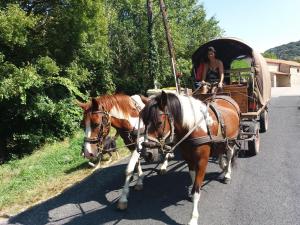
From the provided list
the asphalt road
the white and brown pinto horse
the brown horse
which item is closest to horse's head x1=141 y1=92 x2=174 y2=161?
the brown horse

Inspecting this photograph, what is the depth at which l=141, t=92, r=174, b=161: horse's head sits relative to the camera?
5199 mm

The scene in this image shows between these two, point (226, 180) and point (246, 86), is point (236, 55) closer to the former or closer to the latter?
point (246, 86)

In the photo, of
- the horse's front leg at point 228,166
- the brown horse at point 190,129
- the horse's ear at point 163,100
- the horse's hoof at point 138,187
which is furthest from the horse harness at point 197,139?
the horse's hoof at point 138,187

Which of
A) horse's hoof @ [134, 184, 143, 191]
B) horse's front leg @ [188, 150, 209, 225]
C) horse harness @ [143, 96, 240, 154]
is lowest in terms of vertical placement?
horse's hoof @ [134, 184, 143, 191]

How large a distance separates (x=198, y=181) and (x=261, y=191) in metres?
1.86

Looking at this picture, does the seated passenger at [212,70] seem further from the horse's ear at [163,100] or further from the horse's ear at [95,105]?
the horse's ear at [163,100]

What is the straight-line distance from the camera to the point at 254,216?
19.1 ft

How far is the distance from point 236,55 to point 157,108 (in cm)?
686

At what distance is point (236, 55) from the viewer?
11.4 m

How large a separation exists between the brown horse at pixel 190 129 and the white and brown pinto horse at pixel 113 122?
0.69 metres

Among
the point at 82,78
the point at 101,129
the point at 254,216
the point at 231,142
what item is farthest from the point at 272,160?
the point at 82,78

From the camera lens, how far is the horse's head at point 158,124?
5.20 m

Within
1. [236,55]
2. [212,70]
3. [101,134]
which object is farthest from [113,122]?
[236,55]

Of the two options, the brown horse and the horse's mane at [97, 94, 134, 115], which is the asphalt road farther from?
the horse's mane at [97, 94, 134, 115]
